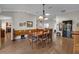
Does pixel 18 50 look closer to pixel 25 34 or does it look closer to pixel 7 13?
pixel 25 34

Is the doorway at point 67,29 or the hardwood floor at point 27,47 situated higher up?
the doorway at point 67,29

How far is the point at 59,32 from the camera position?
578 centimetres

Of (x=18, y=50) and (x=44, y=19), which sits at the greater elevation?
(x=44, y=19)

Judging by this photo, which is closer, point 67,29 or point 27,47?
point 27,47

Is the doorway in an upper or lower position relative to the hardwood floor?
upper

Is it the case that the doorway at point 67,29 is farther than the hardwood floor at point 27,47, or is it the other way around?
the doorway at point 67,29

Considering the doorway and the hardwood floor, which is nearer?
the hardwood floor

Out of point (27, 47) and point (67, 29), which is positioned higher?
point (67, 29)

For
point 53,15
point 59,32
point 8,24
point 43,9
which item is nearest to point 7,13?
point 8,24

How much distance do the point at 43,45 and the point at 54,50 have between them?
0.64 metres
